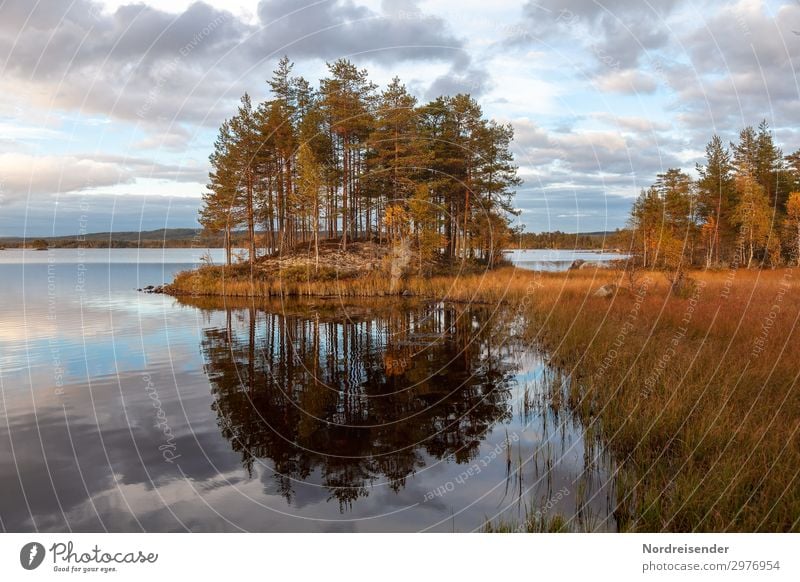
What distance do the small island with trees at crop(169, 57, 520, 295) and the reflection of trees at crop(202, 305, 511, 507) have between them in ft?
54.2

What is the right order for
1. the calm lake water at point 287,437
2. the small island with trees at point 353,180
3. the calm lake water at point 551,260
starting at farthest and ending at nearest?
1. the calm lake water at point 551,260
2. the small island with trees at point 353,180
3. the calm lake water at point 287,437

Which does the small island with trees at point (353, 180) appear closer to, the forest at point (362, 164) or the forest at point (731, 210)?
the forest at point (362, 164)

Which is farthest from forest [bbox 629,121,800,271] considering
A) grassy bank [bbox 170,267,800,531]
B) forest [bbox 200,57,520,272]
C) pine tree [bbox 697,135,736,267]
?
grassy bank [bbox 170,267,800,531]

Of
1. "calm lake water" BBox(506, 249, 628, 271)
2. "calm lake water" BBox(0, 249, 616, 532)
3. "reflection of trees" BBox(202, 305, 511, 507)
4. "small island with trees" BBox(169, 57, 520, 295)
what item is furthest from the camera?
"calm lake water" BBox(506, 249, 628, 271)

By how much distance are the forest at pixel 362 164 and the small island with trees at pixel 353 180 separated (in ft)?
0.37

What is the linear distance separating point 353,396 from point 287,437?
9.03 feet

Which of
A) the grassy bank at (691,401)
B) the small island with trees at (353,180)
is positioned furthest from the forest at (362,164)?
the grassy bank at (691,401)

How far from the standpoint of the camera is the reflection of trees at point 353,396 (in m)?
8.34

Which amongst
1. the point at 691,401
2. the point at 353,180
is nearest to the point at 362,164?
the point at 353,180

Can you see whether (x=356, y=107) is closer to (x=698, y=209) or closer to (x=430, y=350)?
(x=430, y=350)

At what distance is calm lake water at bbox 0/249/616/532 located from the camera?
6629mm

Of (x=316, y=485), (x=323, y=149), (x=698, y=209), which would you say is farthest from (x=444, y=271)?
(x=316, y=485)

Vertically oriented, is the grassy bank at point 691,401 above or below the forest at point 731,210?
below

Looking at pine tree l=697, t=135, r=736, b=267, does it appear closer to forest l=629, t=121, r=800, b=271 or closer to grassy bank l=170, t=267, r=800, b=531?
forest l=629, t=121, r=800, b=271
